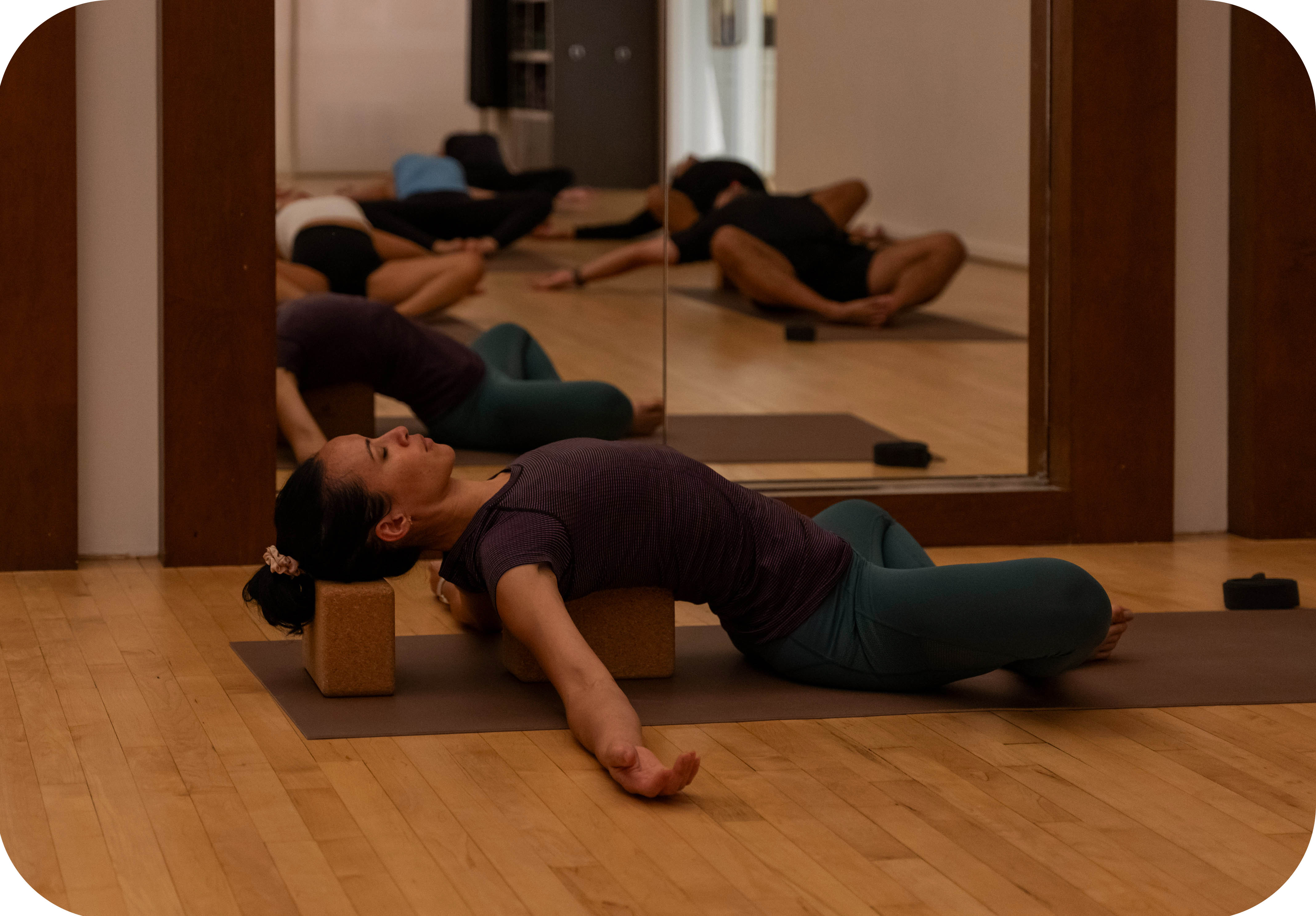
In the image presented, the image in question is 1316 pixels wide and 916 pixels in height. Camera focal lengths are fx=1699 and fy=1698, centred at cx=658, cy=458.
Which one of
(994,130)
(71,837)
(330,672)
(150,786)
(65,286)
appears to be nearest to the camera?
(71,837)

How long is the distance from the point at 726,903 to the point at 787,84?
2.52m

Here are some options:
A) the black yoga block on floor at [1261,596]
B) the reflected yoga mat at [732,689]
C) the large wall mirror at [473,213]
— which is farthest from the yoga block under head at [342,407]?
the black yoga block on floor at [1261,596]

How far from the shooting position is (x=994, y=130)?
4.16 m

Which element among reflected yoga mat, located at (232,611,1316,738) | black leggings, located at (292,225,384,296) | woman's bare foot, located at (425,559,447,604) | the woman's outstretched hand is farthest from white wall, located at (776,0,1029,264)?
the woman's outstretched hand

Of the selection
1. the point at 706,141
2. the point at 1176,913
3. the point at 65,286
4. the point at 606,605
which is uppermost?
the point at 706,141

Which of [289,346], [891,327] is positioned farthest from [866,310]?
[289,346]

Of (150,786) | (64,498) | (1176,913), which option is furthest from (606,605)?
(64,498)

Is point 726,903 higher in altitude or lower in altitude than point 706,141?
lower

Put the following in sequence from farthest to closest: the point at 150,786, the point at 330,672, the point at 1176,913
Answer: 1. the point at 330,672
2. the point at 150,786
3. the point at 1176,913

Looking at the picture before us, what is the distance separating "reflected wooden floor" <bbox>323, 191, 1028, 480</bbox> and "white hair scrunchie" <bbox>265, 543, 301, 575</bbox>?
135 centimetres

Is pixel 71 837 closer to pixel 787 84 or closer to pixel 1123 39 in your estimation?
pixel 787 84

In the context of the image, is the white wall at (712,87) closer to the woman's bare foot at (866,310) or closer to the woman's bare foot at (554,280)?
the woman's bare foot at (554,280)

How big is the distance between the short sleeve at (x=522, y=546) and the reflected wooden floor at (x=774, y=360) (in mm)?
1455

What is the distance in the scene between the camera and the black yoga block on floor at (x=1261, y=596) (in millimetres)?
3320
